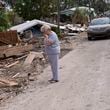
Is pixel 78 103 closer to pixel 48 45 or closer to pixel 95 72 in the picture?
pixel 48 45

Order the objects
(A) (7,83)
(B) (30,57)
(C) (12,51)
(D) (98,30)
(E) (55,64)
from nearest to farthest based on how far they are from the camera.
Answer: (A) (7,83), (E) (55,64), (B) (30,57), (C) (12,51), (D) (98,30)

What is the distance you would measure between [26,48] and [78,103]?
12.1 meters

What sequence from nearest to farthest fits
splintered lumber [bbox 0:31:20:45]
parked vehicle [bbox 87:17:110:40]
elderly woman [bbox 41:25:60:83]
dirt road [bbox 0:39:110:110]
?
dirt road [bbox 0:39:110:110] → elderly woman [bbox 41:25:60:83] → splintered lumber [bbox 0:31:20:45] → parked vehicle [bbox 87:17:110:40]

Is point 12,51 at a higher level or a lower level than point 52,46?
lower

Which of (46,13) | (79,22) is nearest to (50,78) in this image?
(46,13)

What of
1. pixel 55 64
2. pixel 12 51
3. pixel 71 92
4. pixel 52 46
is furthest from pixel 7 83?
pixel 12 51

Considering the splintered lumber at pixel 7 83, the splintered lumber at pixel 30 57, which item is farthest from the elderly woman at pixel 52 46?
the splintered lumber at pixel 30 57

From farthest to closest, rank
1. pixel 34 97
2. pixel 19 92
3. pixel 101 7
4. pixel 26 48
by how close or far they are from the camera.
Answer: pixel 101 7 → pixel 26 48 → pixel 19 92 → pixel 34 97

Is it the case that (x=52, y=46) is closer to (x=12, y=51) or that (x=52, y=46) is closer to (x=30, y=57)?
(x=30, y=57)

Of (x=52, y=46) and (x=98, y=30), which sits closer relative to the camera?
(x=52, y=46)

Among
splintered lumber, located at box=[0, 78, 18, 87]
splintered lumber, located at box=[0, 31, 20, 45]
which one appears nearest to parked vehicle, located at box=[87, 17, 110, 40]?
splintered lumber, located at box=[0, 31, 20, 45]

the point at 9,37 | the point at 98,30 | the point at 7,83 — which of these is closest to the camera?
the point at 7,83

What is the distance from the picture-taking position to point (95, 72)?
13773 millimetres

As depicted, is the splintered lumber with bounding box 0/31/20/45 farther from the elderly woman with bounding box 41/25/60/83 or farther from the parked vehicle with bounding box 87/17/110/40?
the elderly woman with bounding box 41/25/60/83
